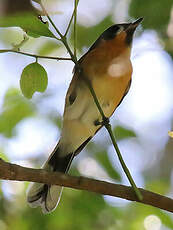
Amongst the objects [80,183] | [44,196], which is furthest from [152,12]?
[44,196]

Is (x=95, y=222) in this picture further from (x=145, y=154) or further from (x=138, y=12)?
(x=145, y=154)

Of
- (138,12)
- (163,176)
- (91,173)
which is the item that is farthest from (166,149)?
(138,12)

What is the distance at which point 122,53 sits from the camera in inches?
119

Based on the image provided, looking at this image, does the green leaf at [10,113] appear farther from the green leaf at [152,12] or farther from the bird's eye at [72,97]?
the green leaf at [152,12]

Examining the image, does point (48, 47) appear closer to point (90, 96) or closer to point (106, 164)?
point (90, 96)

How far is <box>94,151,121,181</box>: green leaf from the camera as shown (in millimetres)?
3000

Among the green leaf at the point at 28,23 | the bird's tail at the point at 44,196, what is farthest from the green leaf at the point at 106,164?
the green leaf at the point at 28,23

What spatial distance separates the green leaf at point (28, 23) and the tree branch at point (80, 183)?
50 centimetres

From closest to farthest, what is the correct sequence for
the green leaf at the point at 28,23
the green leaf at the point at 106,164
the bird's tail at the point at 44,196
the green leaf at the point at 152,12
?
the green leaf at the point at 28,23 → the green leaf at the point at 152,12 → the bird's tail at the point at 44,196 → the green leaf at the point at 106,164

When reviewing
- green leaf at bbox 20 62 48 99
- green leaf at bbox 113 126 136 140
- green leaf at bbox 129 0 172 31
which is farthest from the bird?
green leaf at bbox 20 62 48 99

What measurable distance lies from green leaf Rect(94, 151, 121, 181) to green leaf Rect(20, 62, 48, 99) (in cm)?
137

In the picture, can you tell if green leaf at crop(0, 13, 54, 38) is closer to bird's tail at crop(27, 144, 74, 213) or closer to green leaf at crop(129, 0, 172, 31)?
green leaf at crop(129, 0, 172, 31)

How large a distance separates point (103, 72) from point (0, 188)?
38.0 inches

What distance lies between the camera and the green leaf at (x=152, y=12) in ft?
6.17
